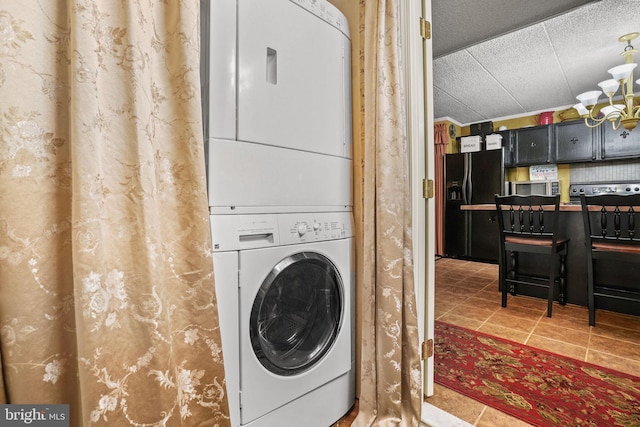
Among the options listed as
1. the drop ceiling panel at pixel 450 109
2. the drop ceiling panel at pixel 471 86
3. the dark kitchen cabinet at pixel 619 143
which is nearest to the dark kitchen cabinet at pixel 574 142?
the dark kitchen cabinet at pixel 619 143

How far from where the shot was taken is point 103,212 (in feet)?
2.11

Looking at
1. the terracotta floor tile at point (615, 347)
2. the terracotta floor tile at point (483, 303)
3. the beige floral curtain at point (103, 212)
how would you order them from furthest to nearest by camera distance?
the terracotta floor tile at point (483, 303), the terracotta floor tile at point (615, 347), the beige floral curtain at point (103, 212)

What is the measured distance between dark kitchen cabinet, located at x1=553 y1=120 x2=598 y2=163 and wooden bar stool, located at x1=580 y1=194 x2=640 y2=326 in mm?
2778

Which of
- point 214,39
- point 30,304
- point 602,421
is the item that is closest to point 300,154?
point 214,39

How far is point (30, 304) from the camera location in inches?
22.5

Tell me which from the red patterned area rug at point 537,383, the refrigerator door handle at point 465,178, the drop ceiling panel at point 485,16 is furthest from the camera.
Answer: the refrigerator door handle at point 465,178

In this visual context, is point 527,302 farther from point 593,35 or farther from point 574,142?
point 574,142

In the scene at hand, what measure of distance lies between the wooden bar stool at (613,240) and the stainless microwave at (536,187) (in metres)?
2.77

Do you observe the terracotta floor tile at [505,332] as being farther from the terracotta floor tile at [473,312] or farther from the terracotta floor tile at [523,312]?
the terracotta floor tile at [523,312]

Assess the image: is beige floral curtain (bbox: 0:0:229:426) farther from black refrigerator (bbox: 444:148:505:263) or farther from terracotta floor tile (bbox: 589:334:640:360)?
black refrigerator (bbox: 444:148:505:263)

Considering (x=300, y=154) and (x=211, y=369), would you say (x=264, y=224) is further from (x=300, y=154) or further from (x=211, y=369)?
(x=211, y=369)

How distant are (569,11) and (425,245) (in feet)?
7.96

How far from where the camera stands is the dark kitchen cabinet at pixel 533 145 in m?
4.81

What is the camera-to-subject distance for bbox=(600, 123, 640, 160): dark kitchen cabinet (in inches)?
163
